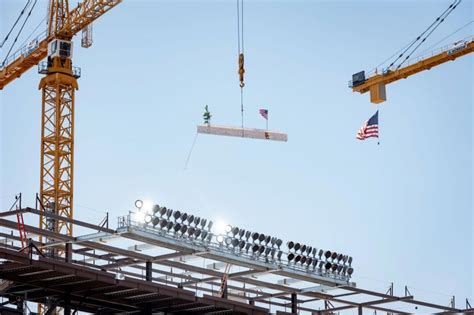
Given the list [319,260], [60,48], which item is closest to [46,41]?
[60,48]

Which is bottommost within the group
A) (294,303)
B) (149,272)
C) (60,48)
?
(294,303)

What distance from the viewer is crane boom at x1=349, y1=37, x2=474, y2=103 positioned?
581ft

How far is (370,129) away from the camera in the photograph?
14975 cm

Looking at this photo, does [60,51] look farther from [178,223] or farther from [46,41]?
[178,223]

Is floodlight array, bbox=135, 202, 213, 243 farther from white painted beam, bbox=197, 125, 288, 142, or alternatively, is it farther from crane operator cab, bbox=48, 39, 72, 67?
crane operator cab, bbox=48, 39, 72, 67

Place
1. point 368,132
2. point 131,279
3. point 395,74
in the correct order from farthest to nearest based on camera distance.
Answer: point 395,74 → point 368,132 → point 131,279

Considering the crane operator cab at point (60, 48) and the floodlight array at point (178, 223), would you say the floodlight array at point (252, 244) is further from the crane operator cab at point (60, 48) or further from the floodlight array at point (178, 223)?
the crane operator cab at point (60, 48)

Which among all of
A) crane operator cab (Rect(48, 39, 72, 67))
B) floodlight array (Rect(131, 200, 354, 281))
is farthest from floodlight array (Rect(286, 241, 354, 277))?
crane operator cab (Rect(48, 39, 72, 67))

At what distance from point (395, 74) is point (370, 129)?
126ft

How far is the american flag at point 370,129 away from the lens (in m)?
149

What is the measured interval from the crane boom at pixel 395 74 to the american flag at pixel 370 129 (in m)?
30.1

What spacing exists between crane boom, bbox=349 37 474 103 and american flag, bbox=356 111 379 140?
3014 centimetres

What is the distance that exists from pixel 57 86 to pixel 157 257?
66.2 m

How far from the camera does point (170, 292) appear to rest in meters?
98.3
